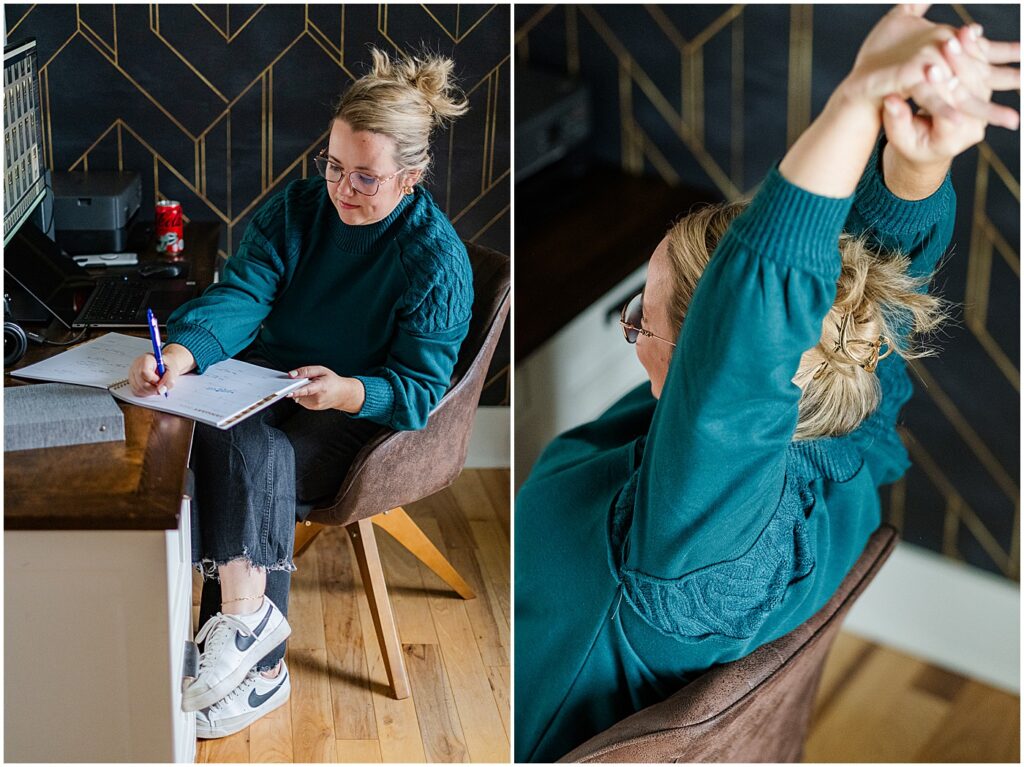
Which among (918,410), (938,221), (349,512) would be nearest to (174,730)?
(349,512)

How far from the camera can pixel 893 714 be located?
2.20 meters

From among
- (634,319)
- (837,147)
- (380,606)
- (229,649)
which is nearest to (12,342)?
(229,649)

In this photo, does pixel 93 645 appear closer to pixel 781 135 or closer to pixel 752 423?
pixel 752 423

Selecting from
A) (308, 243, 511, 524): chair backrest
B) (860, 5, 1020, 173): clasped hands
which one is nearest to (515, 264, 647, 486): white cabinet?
(308, 243, 511, 524): chair backrest

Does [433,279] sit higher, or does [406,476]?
[433,279]

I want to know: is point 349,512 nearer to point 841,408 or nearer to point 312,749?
point 312,749

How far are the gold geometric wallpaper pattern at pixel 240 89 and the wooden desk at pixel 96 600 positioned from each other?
0.39 metres

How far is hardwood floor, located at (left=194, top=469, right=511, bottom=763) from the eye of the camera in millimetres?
1251

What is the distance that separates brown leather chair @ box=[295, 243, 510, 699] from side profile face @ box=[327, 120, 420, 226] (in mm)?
193

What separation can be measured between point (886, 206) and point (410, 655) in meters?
0.88

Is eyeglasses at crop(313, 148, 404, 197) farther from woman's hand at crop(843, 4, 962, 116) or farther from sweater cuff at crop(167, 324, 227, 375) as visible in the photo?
woman's hand at crop(843, 4, 962, 116)

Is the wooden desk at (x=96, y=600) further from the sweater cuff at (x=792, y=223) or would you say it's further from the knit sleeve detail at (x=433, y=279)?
the sweater cuff at (x=792, y=223)

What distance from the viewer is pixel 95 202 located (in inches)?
47.8

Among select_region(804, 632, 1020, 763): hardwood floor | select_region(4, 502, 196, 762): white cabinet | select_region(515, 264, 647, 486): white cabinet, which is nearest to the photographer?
select_region(4, 502, 196, 762): white cabinet
